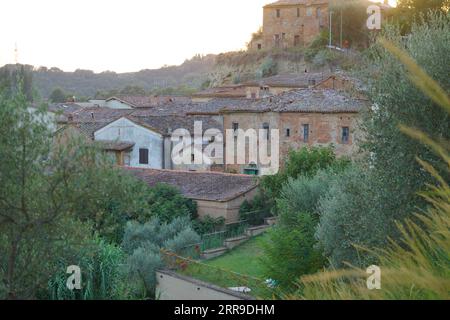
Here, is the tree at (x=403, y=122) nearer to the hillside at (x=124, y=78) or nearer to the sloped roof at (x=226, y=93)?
the sloped roof at (x=226, y=93)

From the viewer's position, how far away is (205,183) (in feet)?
98.4

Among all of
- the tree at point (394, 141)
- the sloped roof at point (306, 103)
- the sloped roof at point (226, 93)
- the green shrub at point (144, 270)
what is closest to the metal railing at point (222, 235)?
the green shrub at point (144, 270)

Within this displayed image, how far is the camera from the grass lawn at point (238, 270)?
679 inches

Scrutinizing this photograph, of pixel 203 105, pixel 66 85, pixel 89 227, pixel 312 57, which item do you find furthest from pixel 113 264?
pixel 66 85

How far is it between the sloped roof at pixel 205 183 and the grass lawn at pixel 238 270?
310cm

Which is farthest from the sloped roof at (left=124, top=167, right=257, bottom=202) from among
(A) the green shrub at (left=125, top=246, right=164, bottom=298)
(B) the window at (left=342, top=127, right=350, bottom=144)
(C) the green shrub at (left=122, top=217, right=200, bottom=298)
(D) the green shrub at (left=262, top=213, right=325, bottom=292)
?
(D) the green shrub at (left=262, top=213, right=325, bottom=292)

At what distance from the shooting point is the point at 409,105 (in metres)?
11.1

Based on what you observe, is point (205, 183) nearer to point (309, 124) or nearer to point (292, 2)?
point (309, 124)

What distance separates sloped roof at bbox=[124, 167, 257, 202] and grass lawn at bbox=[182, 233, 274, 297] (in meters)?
3.10

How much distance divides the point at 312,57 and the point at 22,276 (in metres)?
55.2

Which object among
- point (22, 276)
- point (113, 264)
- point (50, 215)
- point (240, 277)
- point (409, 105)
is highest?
point (409, 105)

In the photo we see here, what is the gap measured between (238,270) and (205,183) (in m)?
8.89

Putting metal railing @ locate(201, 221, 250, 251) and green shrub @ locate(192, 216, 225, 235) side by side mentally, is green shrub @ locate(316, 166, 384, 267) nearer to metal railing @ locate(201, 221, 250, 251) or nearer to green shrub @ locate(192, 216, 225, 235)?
metal railing @ locate(201, 221, 250, 251)

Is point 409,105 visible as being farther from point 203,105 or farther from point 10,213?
point 203,105
